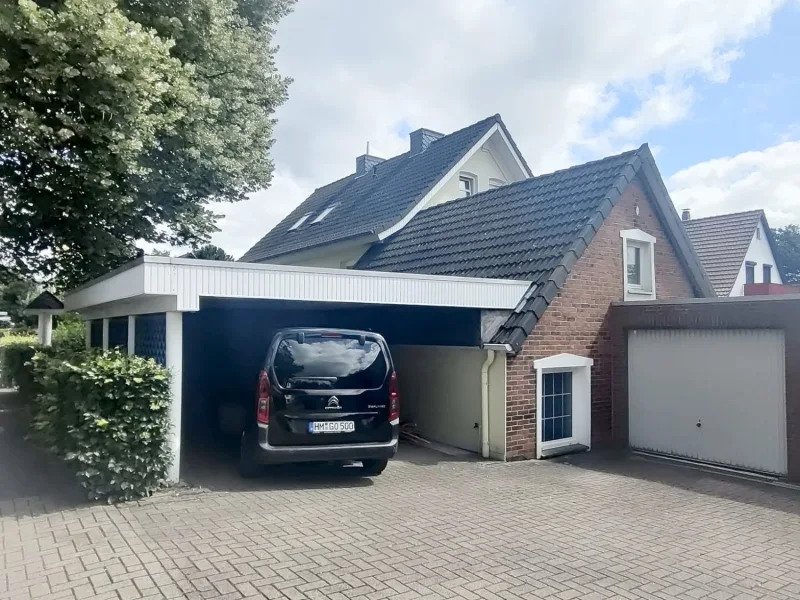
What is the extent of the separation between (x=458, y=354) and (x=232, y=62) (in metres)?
7.27

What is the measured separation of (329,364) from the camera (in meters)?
7.62

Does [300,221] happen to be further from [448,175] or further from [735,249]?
[735,249]

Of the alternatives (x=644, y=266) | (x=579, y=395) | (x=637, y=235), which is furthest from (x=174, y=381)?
(x=644, y=266)

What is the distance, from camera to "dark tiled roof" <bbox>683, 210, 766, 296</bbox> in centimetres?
2436

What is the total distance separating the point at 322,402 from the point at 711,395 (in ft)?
20.6

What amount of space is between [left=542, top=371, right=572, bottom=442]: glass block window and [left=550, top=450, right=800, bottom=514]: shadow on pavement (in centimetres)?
42

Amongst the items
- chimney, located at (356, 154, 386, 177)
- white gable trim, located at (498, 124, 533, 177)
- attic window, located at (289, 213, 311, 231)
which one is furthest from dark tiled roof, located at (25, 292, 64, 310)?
white gable trim, located at (498, 124, 533, 177)

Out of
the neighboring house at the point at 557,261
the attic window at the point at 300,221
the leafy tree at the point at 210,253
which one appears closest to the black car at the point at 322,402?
the neighboring house at the point at 557,261

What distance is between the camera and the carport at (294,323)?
24.1 ft

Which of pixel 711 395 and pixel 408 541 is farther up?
pixel 711 395

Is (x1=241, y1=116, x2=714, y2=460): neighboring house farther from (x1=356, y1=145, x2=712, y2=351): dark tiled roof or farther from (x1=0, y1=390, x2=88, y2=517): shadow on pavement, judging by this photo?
(x1=0, y1=390, x2=88, y2=517): shadow on pavement

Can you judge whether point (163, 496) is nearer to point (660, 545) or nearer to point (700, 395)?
point (660, 545)

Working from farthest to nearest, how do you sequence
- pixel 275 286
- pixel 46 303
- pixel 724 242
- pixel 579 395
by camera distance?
pixel 724 242, pixel 46 303, pixel 579 395, pixel 275 286

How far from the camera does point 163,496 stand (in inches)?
272
